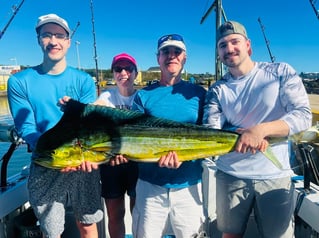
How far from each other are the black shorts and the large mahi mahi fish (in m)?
0.62

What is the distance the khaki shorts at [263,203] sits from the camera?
72.3 inches

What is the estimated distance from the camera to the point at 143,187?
2.03m

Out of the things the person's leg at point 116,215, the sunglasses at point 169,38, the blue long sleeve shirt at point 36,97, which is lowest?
the person's leg at point 116,215

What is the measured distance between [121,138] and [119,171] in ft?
2.31

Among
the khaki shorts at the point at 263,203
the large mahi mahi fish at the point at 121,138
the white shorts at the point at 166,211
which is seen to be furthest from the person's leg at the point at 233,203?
the large mahi mahi fish at the point at 121,138

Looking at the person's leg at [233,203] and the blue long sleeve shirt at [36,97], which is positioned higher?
the blue long sleeve shirt at [36,97]

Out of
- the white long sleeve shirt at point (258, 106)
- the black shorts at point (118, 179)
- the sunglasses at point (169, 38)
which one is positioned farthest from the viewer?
the black shorts at point (118, 179)

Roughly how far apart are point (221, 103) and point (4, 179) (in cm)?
181

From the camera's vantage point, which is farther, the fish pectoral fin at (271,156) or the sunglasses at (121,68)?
the sunglasses at (121,68)

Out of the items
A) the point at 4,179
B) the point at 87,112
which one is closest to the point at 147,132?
the point at 87,112

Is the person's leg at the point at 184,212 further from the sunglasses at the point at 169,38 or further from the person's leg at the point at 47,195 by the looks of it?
the sunglasses at the point at 169,38

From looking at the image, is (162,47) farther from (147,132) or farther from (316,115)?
(316,115)

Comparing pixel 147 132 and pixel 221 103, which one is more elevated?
pixel 221 103

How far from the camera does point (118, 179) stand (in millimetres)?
A: 2324
